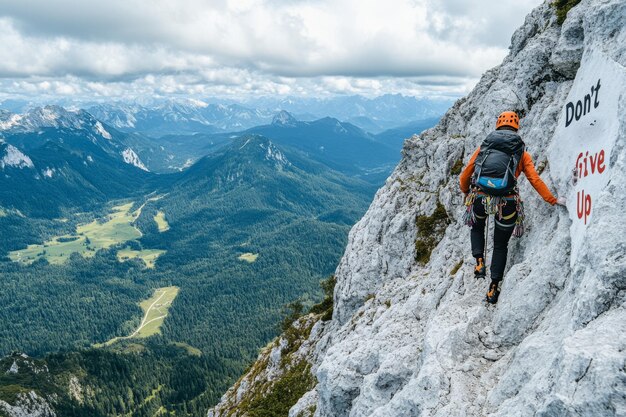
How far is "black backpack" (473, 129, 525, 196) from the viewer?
1495 centimetres

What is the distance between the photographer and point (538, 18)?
2998cm

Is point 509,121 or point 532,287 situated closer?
point 532,287

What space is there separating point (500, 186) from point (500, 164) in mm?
804

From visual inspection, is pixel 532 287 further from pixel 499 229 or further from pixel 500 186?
pixel 500 186

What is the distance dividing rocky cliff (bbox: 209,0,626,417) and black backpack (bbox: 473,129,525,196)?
205 centimetres

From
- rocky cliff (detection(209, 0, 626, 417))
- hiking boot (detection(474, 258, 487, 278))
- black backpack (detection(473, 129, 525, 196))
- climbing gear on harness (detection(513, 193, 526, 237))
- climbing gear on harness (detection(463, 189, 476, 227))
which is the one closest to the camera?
rocky cliff (detection(209, 0, 626, 417))

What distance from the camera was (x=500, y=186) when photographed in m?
15.0

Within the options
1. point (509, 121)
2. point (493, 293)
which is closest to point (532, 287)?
point (493, 293)

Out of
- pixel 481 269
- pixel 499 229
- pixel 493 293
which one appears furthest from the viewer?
pixel 481 269

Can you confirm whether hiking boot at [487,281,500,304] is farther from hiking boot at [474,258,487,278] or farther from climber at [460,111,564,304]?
hiking boot at [474,258,487,278]

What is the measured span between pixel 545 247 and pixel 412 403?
749 centimetres

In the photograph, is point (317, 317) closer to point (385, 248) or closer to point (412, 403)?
point (385, 248)

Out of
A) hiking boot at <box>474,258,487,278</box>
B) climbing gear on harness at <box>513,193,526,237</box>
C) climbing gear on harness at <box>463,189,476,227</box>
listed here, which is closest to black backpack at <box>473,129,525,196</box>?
climbing gear on harness at <box>513,193,526,237</box>

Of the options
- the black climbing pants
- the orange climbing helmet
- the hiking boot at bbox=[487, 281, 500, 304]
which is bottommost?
the hiking boot at bbox=[487, 281, 500, 304]
